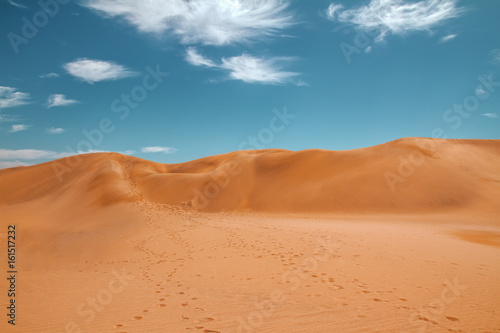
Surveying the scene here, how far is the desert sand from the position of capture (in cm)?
529

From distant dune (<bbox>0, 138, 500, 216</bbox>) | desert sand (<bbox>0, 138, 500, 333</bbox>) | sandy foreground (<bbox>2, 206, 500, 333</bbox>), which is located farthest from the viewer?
distant dune (<bbox>0, 138, 500, 216</bbox>)

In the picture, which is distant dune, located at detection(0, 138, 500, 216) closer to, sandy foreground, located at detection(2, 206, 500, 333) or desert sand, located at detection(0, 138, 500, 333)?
desert sand, located at detection(0, 138, 500, 333)

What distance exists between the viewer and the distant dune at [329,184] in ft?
74.0

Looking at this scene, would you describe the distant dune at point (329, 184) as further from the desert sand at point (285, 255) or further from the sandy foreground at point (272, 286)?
the sandy foreground at point (272, 286)

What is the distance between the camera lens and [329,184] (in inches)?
1048

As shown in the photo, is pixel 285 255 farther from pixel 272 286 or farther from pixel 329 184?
pixel 329 184

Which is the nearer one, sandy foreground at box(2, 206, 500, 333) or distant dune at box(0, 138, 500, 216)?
sandy foreground at box(2, 206, 500, 333)

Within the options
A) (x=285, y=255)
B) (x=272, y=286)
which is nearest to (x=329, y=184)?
(x=285, y=255)

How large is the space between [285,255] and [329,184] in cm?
1812

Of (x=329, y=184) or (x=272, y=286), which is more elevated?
(x=329, y=184)

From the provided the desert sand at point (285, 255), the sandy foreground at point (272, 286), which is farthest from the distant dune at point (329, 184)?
the sandy foreground at point (272, 286)

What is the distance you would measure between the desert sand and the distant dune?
0.20 meters

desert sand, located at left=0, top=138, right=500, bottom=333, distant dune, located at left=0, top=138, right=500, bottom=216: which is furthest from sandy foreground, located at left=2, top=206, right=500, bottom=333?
distant dune, located at left=0, top=138, right=500, bottom=216

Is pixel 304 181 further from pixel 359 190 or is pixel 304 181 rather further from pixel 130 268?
pixel 130 268
